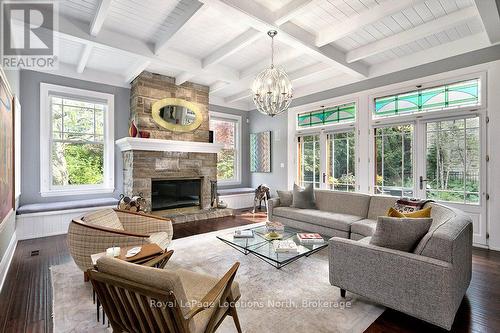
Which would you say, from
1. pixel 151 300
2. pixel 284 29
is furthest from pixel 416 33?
pixel 151 300

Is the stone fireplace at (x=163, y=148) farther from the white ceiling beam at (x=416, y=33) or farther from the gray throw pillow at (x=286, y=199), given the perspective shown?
the white ceiling beam at (x=416, y=33)

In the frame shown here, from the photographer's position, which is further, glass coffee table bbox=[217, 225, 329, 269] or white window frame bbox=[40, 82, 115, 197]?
white window frame bbox=[40, 82, 115, 197]

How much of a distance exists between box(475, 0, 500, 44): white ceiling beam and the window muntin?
2.31ft

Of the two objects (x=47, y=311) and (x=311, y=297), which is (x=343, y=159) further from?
(x=47, y=311)

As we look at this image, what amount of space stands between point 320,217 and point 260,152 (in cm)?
351

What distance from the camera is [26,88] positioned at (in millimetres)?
4246

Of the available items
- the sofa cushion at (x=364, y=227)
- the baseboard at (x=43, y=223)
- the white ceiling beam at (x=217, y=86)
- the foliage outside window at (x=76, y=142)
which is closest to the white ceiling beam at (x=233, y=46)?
the white ceiling beam at (x=217, y=86)

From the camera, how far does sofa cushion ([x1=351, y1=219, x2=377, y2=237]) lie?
3.27m

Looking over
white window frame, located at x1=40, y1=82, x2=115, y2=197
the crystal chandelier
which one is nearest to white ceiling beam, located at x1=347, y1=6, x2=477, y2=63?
the crystal chandelier

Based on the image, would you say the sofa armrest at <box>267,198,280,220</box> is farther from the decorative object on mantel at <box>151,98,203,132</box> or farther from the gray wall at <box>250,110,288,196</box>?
the decorative object on mantel at <box>151,98,203,132</box>

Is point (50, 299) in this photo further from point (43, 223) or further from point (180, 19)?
point (180, 19)

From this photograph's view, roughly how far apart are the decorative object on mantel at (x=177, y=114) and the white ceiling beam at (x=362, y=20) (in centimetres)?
320

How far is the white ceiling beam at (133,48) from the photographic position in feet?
10.4

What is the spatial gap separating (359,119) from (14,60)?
19.1 ft
